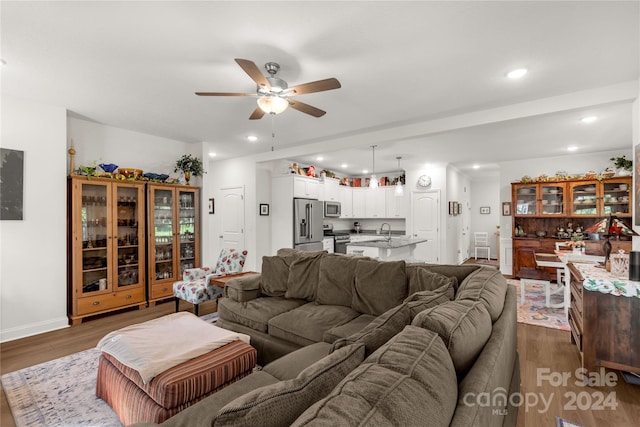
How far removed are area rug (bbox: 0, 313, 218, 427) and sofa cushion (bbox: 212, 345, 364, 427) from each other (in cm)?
183

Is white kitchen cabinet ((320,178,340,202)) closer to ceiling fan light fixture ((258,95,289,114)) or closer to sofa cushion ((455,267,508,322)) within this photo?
ceiling fan light fixture ((258,95,289,114))

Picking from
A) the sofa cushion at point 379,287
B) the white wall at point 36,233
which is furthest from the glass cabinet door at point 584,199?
the white wall at point 36,233

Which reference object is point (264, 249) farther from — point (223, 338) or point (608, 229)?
point (608, 229)

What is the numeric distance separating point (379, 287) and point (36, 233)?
153 inches

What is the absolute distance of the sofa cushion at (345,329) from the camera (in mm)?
2098

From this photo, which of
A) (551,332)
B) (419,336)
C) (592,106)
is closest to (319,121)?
(592,106)

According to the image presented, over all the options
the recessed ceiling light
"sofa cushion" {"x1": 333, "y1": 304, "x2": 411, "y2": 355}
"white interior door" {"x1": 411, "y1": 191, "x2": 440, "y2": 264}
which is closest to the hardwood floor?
"sofa cushion" {"x1": 333, "y1": 304, "x2": 411, "y2": 355}

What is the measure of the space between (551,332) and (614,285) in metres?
1.50

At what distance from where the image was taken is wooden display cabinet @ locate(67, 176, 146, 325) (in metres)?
3.77

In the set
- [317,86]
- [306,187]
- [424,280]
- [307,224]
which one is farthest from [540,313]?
[306,187]

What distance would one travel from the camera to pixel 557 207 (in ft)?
20.2

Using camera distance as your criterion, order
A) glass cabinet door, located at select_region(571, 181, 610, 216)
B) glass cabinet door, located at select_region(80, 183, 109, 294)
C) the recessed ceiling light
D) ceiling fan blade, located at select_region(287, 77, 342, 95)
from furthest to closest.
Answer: glass cabinet door, located at select_region(571, 181, 610, 216)
glass cabinet door, located at select_region(80, 183, 109, 294)
the recessed ceiling light
ceiling fan blade, located at select_region(287, 77, 342, 95)

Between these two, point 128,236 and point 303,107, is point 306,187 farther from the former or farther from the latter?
point 303,107

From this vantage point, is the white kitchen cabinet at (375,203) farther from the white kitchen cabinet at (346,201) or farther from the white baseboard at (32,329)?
the white baseboard at (32,329)
